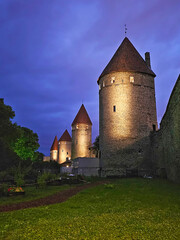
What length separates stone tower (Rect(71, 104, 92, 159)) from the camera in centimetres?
4572

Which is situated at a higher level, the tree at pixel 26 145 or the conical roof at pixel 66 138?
the conical roof at pixel 66 138

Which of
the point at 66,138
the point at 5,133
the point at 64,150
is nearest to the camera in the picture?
the point at 5,133

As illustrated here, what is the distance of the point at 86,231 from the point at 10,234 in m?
1.53

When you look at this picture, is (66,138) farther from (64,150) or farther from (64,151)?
(64,151)

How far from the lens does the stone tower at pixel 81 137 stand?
4572cm

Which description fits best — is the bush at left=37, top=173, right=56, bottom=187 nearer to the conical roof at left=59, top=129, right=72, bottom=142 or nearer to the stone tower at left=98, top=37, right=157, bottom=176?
the stone tower at left=98, top=37, right=157, bottom=176

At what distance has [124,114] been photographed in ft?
76.4

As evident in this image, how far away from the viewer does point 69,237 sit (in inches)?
145

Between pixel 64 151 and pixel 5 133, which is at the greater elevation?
pixel 5 133

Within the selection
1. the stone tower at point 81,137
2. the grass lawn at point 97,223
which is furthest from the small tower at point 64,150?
the grass lawn at point 97,223

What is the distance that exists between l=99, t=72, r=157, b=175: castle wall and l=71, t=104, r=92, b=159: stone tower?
855 inches

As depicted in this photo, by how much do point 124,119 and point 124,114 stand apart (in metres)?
0.59

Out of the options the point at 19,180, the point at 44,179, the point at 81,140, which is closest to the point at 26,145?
the point at 81,140

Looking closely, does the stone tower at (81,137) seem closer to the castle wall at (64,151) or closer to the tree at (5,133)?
the castle wall at (64,151)
